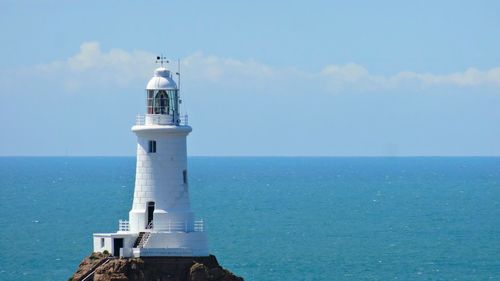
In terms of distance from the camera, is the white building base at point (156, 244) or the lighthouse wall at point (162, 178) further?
the lighthouse wall at point (162, 178)

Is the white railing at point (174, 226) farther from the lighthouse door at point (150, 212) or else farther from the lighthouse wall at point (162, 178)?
the lighthouse door at point (150, 212)

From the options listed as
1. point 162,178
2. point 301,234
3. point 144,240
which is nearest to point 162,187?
point 162,178

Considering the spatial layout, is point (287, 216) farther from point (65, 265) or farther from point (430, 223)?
point (65, 265)

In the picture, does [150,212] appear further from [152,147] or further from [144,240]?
[152,147]

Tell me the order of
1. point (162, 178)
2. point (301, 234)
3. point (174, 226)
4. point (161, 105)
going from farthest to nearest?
point (301, 234) < point (161, 105) < point (162, 178) < point (174, 226)

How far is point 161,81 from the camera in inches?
2035

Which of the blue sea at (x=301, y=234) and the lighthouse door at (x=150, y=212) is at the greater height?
the lighthouse door at (x=150, y=212)

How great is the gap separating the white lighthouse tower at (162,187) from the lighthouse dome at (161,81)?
0.03 metres

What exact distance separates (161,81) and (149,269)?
6672 millimetres

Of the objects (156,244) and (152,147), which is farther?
(152,147)

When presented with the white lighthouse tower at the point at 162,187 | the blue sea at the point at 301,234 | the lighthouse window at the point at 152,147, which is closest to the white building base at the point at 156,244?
the white lighthouse tower at the point at 162,187

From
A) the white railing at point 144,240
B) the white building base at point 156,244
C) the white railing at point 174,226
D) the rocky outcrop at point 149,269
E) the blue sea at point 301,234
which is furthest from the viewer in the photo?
the blue sea at point 301,234

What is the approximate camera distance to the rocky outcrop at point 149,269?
4941 centimetres

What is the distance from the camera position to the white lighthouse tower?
5059cm
